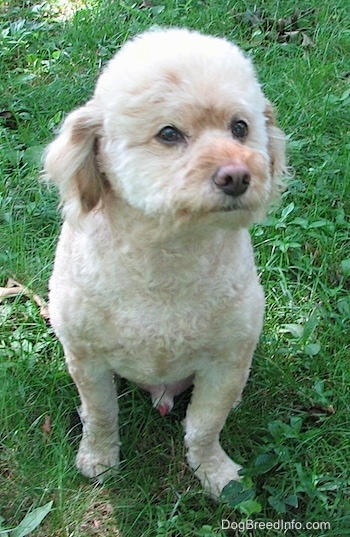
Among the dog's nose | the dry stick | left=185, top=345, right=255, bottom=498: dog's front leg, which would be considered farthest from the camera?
the dry stick

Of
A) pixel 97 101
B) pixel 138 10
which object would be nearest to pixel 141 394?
pixel 97 101

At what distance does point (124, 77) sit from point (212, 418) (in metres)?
0.97

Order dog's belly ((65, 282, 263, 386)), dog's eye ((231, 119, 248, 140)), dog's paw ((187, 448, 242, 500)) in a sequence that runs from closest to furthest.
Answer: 1. dog's eye ((231, 119, 248, 140))
2. dog's belly ((65, 282, 263, 386))
3. dog's paw ((187, 448, 242, 500))

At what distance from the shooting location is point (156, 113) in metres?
1.63

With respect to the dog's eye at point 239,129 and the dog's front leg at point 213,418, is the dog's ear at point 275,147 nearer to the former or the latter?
the dog's eye at point 239,129

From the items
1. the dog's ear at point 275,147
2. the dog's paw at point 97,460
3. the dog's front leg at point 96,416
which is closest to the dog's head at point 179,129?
the dog's ear at point 275,147

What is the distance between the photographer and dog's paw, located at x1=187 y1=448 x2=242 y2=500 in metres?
2.27

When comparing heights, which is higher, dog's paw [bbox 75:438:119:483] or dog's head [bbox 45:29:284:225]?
dog's head [bbox 45:29:284:225]

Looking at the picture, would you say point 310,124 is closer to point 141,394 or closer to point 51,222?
point 51,222

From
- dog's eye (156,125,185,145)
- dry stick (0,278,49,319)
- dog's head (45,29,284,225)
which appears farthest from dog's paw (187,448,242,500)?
dog's eye (156,125,185,145)

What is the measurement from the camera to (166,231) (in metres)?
1.75

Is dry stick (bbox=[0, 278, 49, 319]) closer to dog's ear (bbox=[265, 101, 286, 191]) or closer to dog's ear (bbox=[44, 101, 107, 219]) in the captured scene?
dog's ear (bbox=[44, 101, 107, 219])

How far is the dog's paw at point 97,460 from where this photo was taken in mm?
2279

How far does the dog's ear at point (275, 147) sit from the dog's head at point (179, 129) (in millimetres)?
135
